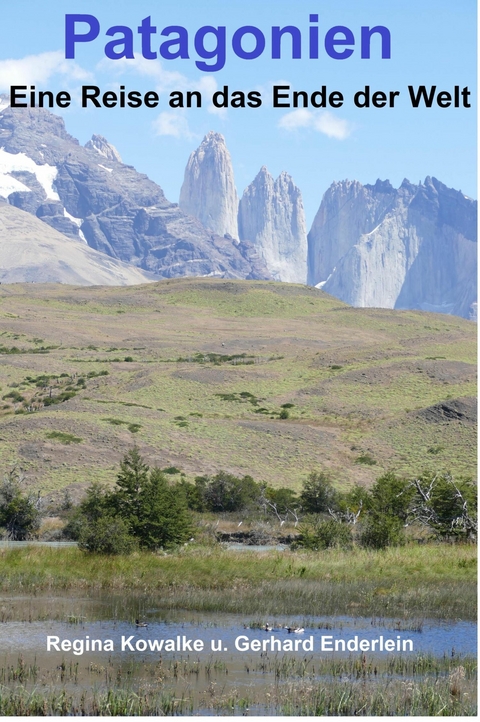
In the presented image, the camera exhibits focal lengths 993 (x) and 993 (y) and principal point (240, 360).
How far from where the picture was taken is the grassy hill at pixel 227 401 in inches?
2569

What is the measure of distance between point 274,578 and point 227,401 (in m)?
60.9

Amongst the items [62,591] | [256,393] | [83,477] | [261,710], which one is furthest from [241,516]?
[256,393]

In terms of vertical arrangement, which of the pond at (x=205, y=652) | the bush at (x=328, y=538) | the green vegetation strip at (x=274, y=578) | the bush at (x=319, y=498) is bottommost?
the bush at (x=319, y=498)

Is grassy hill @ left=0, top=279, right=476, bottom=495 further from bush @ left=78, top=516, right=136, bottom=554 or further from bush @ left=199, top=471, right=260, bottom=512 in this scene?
bush @ left=78, top=516, right=136, bottom=554

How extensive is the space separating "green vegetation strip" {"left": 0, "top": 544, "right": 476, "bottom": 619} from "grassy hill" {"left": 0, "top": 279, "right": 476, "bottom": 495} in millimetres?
28384

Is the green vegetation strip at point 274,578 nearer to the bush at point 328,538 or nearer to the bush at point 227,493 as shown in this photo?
the bush at point 328,538

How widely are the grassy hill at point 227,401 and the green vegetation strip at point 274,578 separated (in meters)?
28.4

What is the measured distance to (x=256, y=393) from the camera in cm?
9200

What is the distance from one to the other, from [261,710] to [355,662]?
11.0 ft

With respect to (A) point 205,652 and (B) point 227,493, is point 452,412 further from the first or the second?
(A) point 205,652

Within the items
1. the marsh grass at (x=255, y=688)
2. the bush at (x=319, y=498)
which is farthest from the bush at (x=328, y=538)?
the bush at (x=319, y=498)

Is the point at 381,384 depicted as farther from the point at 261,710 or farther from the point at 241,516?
the point at 261,710

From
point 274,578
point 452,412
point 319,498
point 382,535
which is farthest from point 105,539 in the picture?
point 452,412

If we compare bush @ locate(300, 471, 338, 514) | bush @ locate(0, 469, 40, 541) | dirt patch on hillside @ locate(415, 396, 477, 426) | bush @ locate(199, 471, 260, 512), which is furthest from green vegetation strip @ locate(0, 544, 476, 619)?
A: dirt patch on hillside @ locate(415, 396, 477, 426)
